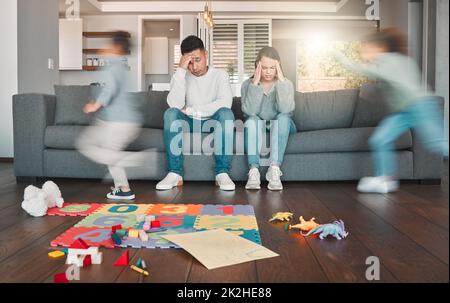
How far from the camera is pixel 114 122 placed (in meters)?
2.50

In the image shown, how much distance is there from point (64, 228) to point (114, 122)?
33.9 inches

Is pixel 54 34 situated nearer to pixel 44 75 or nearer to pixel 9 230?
pixel 44 75

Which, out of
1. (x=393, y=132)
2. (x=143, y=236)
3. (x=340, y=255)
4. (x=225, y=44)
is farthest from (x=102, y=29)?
(x=340, y=255)

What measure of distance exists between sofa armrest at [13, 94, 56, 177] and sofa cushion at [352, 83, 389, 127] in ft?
7.80

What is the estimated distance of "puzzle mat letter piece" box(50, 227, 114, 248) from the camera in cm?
153

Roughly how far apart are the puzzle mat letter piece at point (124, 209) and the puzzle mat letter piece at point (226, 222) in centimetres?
34

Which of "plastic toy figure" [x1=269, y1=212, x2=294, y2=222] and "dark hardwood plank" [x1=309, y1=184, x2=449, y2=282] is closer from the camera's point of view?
"dark hardwood plank" [x1=309, y1=184, x2=449, y2=282]

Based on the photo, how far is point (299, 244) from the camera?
155cm

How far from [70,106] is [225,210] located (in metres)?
1.90

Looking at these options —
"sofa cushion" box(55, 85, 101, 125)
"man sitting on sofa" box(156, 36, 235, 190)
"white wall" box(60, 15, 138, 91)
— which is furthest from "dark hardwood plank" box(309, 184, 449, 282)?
"white wall" box(60, 15, 138, 91)

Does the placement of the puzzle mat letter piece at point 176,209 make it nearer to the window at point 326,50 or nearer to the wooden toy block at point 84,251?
the wooden toy block at point 84,251

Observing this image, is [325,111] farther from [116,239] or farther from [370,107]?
[116,239]

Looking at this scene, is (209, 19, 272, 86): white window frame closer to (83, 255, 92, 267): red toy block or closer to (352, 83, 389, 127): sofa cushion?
(352, 83, 389, 127): sofa cushion
